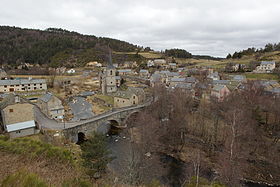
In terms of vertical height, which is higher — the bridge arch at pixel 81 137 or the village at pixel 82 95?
the village at pixel 82 95

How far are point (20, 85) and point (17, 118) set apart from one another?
32.7 m

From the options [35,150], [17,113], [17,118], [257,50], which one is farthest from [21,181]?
[257,50]

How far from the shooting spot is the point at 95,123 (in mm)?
25719

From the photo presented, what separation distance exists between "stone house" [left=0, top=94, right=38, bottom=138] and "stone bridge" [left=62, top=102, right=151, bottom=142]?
172 inches

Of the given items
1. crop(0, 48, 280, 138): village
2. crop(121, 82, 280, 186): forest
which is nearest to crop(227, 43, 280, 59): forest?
crop(0, 48, 280, 138): village

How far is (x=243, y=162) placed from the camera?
20.3 m

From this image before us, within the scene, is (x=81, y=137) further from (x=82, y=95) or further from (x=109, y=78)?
(x=82, y=95)

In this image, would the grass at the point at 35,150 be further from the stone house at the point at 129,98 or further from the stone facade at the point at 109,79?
the stone facade at the point at 109,79

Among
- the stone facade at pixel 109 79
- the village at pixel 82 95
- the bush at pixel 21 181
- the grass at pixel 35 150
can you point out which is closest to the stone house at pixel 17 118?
the village at pixel 82 95

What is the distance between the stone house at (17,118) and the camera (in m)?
19.8

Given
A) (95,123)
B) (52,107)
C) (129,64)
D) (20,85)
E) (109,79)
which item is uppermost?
(129,64)

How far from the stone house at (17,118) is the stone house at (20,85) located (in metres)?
30.8

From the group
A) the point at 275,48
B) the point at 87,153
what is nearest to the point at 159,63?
the point at 275,48

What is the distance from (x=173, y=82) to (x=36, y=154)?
50089 millimetres
